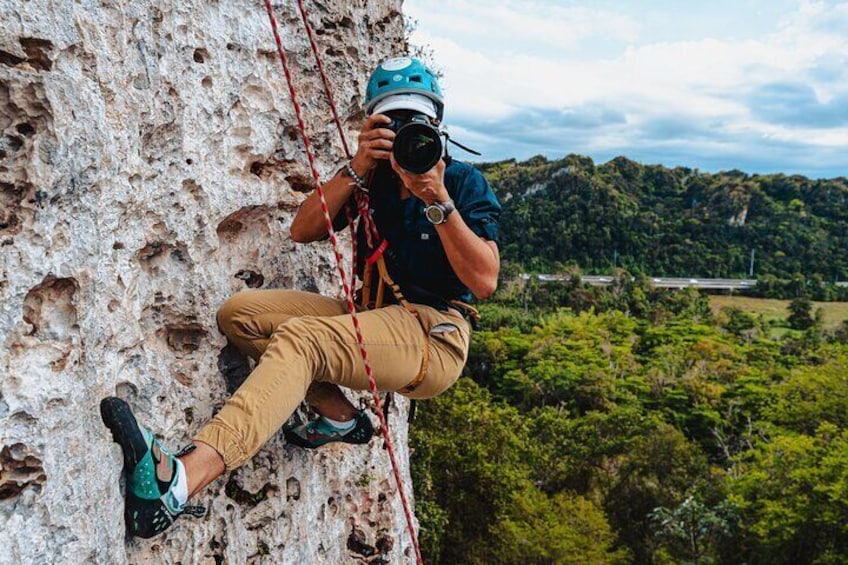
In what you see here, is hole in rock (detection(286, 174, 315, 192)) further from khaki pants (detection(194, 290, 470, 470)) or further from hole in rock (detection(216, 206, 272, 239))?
khaki pants (detection(194, 290, 470, 470))

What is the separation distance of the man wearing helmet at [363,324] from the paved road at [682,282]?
84698 mm

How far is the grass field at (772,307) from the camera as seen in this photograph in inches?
3088

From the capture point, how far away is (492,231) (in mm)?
3291

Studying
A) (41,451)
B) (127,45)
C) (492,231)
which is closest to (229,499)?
(41,451)

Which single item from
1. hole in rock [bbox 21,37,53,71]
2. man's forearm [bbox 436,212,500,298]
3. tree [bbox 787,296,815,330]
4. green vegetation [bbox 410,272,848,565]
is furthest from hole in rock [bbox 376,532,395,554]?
tree [bbox 787,296,815,330]

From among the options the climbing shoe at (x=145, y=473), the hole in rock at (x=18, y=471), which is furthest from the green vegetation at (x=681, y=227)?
the hole in rock at (x=18, y=471)

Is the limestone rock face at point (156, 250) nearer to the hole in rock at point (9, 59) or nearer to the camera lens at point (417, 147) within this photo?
the hole in rock at point (9, 59)

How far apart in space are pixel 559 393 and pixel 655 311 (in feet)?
117

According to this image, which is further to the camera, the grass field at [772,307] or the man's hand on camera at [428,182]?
the grass field at [772,307]

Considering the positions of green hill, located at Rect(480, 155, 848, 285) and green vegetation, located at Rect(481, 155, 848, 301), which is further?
green hill, located at Rect(480, 155, 848, 285)

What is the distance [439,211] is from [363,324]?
26.9 inches

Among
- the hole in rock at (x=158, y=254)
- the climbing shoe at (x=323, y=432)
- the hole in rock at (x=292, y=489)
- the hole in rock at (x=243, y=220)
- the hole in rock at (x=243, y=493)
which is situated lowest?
the hole in rock at (x=292, y=489)

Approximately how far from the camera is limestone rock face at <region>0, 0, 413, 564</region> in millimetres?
2506

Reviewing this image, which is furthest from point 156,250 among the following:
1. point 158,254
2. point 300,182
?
point 300,182
